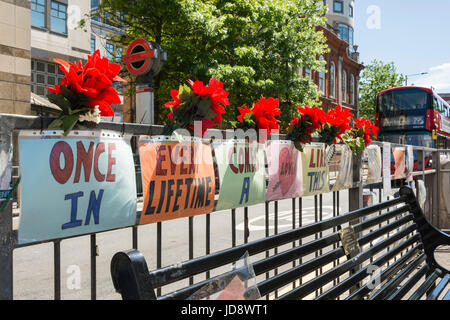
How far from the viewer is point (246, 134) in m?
2.61

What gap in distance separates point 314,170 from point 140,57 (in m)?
4.97

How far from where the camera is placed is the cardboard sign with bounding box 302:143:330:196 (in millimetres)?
3232

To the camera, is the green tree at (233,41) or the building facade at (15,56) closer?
the building facade at (15,56)

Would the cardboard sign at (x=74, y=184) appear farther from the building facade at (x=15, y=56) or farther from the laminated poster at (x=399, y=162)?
the building facade at (x=15, y=56)

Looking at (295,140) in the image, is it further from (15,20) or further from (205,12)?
(15,20)

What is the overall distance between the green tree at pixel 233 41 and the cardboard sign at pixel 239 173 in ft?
39.0

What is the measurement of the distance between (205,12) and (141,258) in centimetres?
1448

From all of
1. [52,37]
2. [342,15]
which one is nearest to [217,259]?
[52,37]

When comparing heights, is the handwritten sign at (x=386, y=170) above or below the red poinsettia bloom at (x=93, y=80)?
below

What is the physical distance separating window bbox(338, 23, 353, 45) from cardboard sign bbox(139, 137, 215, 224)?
2375 inches

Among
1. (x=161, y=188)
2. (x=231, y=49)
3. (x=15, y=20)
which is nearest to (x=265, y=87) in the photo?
(x=231, y=49)

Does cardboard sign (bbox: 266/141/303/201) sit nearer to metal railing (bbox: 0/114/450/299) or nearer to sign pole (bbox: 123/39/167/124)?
metal railing (bbox: 0/114/450/299)

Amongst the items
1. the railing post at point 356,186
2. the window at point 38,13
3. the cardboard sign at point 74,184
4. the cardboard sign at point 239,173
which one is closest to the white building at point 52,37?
the window at point 38,13

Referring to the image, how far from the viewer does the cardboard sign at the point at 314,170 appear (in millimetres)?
3232
